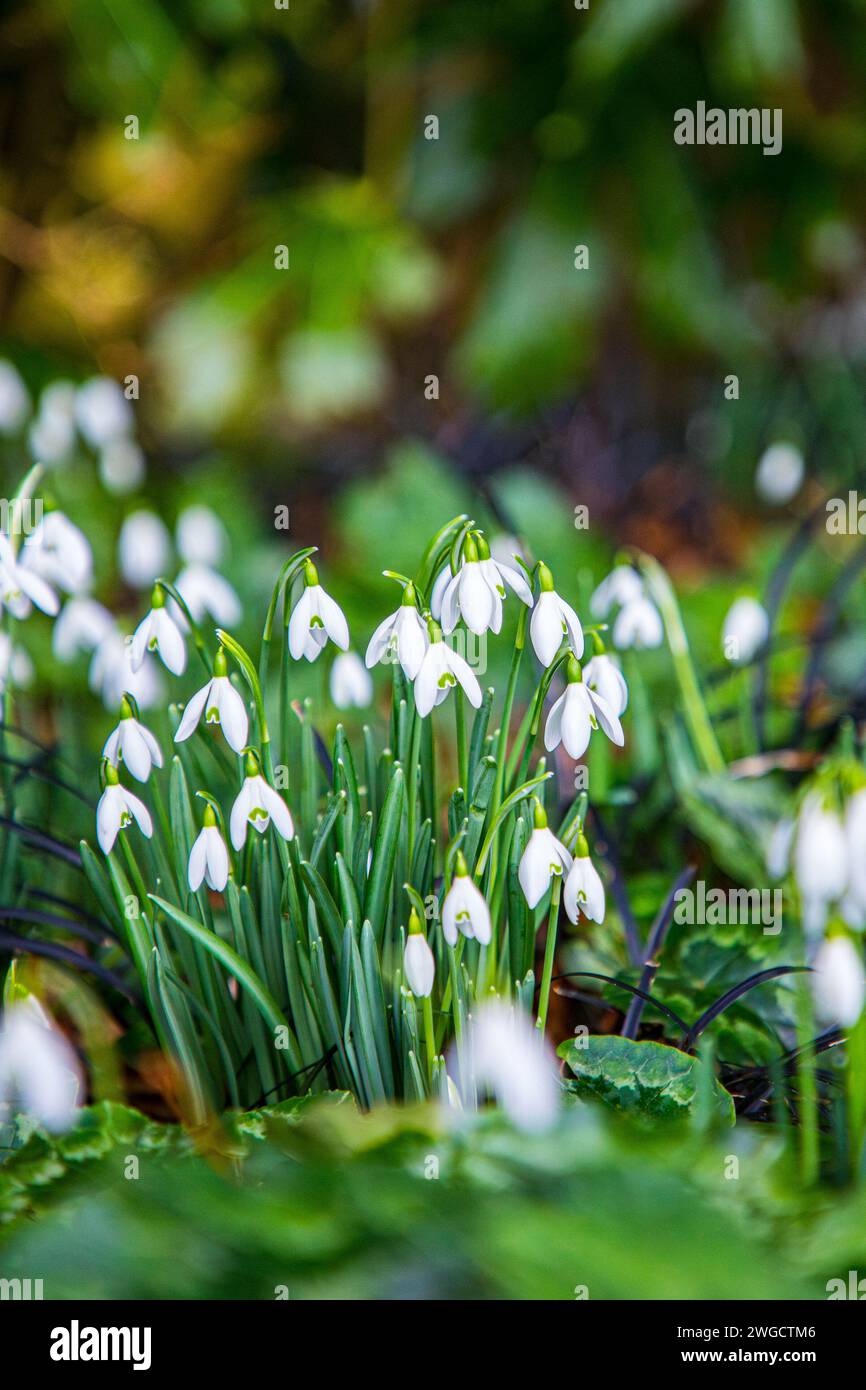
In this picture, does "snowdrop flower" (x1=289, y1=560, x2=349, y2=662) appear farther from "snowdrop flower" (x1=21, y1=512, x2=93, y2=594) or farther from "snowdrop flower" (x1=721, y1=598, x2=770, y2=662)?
"snowdrop flower" (x1=721, y1=598, x2=770, y2=662)

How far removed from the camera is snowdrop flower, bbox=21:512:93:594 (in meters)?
1.22

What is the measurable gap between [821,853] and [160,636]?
2.05 feet

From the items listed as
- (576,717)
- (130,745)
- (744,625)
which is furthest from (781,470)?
(130,745)

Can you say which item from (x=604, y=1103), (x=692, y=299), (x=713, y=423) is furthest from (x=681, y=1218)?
(x=713, y=423)

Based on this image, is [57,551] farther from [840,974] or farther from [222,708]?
[840,974]

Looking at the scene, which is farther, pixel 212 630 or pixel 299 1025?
pixel 212 630

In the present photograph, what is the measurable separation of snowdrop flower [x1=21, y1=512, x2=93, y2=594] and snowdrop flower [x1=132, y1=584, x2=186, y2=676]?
25cm

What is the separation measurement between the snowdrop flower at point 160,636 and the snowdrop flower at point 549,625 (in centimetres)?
34

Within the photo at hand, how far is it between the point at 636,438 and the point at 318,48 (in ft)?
4.60

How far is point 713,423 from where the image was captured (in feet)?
9.82

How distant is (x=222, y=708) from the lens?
95cm

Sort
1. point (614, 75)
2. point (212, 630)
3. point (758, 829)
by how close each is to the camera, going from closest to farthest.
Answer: point (758, 829) < point (212, 630) < point (614, 75)

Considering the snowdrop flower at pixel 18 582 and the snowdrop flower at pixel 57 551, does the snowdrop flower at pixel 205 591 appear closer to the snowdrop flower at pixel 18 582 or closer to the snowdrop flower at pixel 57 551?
the snowdrop flower at pixel 57 551
